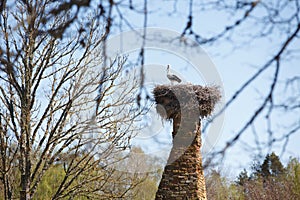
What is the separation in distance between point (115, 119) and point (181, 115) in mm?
1531

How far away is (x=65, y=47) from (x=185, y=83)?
2.52 meters

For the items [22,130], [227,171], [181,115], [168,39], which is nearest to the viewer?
[168,39]

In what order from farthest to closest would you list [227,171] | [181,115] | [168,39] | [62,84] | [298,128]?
[227,171]
[181,115]
[62,84]
[298,128]
[168,39]

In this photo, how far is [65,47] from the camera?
281 inches

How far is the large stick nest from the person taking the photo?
333 inches

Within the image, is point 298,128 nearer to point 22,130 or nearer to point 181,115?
point 22,130

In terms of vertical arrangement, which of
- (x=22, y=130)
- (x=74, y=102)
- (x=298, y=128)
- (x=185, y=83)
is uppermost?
(x=185, y=83)

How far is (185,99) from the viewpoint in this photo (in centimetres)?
850

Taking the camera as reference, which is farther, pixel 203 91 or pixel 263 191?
pixel 263 191

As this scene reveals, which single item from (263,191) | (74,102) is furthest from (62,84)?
(263,191)

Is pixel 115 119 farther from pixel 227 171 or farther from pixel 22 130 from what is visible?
pixel 227 171

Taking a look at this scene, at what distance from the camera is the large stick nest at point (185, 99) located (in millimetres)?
8461

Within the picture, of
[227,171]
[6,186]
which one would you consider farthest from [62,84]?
[227,171]

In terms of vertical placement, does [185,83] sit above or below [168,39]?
above
